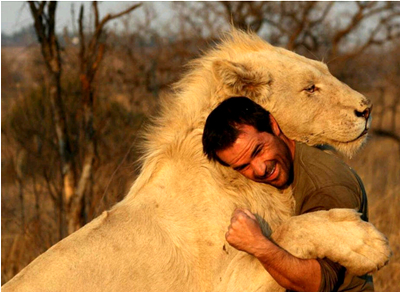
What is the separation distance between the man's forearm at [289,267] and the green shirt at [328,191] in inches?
1.6

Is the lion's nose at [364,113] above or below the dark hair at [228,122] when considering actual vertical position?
below

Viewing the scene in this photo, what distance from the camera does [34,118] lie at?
9.40 m

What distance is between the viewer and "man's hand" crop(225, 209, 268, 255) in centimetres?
355

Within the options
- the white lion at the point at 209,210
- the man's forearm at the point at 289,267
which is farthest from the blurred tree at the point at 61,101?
the man's forearm at the point at 289,267

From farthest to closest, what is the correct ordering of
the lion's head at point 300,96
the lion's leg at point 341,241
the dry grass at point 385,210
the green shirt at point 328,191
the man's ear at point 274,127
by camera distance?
the dry grass at point 385,210 → the lion's head at point 300,96 → the man's ear at point 274,127 → the green shirt at point 328,191 → the lion's leg at point 341,241

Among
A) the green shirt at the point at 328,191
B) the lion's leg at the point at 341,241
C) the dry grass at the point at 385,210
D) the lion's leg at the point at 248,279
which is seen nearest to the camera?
the lion's leg at the point at 341,241

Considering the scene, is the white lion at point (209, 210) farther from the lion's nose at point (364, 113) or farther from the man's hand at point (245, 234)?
the man's hand at point (245, 234)

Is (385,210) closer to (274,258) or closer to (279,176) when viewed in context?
(279,176)

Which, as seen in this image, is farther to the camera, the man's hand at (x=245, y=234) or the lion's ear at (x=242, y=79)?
the lion's ear at (x=242, y=79)


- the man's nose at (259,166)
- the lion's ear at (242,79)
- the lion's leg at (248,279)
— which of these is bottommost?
the lion's leg at (248,279)

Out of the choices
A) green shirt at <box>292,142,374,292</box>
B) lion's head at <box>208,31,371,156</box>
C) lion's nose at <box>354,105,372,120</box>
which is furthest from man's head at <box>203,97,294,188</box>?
lion's nose at <box>354,105,372,120</box>

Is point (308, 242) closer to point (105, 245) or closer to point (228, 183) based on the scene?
point (228, 183)

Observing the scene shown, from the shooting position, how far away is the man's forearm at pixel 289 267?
347 cm

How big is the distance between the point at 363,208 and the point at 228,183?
70 centimetres
